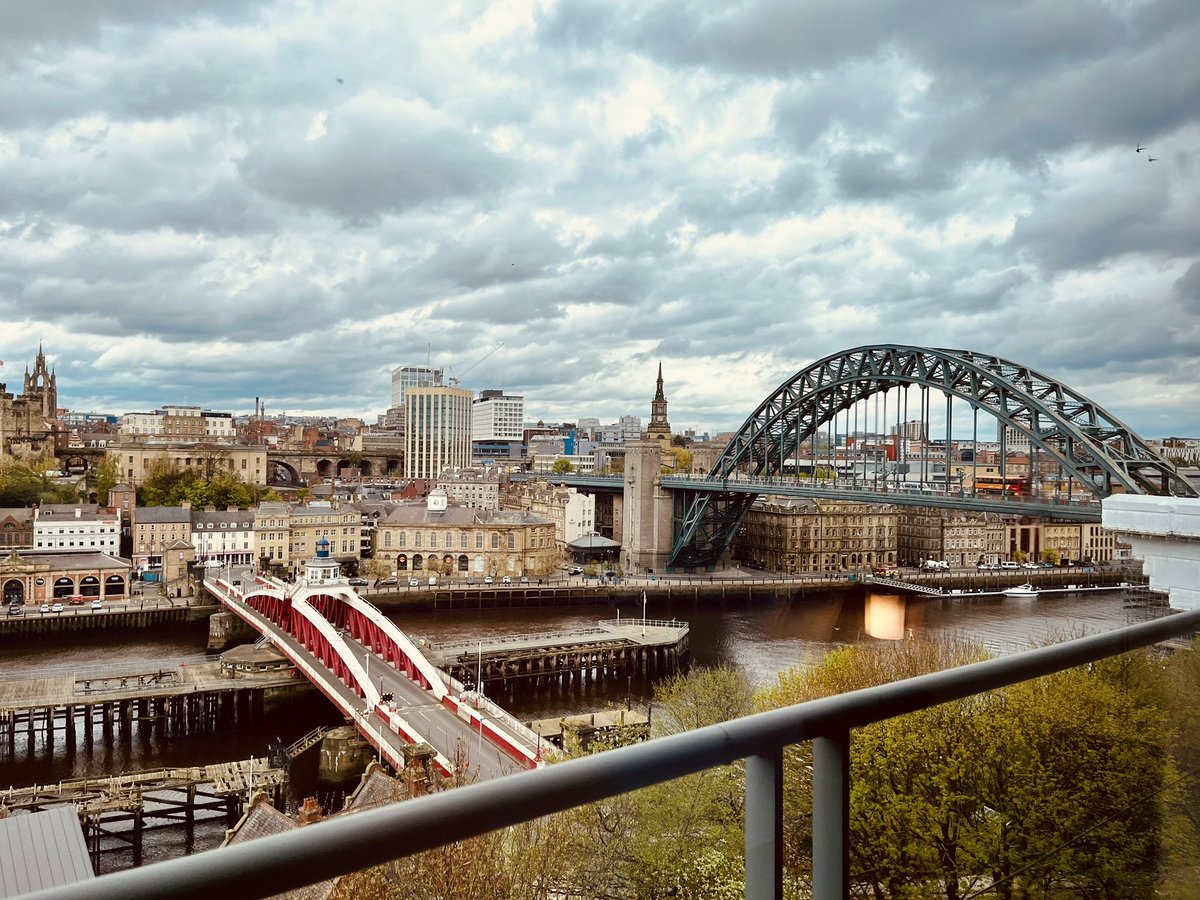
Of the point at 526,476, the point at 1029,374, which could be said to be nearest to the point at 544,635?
the point at 1029,374

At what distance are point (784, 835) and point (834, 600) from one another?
27623 mm

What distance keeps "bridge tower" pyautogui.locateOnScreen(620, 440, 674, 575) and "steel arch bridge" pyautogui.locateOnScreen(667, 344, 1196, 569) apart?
64 centimetres

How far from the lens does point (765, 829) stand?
0.92 metres

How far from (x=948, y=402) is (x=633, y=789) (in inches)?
938

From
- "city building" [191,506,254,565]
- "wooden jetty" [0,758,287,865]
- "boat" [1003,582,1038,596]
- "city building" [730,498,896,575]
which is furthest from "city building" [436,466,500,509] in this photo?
"wooden jetty" [0,758,287,865]

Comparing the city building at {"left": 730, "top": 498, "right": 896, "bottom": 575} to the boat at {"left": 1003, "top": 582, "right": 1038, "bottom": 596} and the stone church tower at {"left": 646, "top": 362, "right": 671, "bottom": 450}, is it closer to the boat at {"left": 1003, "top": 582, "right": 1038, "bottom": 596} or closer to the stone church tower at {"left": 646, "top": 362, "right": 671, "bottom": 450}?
the boat at {"left": 1003, "top": 582, "right": 1038, "bottom": 596}

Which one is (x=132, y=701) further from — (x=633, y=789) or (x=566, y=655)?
(x=633, y=789)

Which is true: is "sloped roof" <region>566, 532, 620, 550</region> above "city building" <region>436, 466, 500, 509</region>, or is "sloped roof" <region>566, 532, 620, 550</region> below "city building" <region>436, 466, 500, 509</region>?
below

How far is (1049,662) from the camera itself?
3.92 ft

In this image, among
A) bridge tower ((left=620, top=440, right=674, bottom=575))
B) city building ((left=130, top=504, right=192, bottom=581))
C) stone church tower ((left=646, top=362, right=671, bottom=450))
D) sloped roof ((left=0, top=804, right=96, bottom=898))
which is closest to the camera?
sloped roof ((left=0, top=804, right=96, bottom=898))

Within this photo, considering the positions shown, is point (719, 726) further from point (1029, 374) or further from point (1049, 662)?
point (1029, 374)

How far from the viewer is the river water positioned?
1309cm

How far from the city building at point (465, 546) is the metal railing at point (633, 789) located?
93.4ft

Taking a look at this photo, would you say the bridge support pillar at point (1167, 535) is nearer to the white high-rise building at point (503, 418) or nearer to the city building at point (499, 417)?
the city building at point (499, 417)
